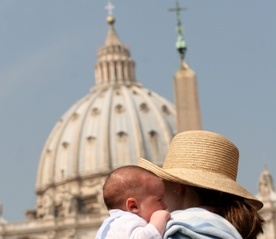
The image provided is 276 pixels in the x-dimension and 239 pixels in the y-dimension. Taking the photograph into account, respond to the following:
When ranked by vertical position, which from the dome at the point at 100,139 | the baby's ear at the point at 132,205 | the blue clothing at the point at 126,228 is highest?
the dome at the point at 100,139

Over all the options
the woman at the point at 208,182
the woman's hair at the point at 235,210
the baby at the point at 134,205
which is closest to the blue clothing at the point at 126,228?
the baby at the point at 134,205

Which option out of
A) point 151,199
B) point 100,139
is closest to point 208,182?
point 151,199

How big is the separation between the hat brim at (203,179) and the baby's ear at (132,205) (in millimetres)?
172

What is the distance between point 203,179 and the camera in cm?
368

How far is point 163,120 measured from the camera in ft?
279

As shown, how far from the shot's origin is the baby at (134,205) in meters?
3.43

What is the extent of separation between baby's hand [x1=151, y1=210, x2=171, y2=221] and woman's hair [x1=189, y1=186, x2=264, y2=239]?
0.81ft

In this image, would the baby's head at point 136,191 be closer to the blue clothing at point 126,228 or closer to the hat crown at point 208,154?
the blue clothing at point 126,228

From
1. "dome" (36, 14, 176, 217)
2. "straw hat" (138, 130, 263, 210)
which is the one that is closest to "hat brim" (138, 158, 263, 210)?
"straw hat" (138, 130, 263, 210)

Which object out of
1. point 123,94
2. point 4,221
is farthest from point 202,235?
point 123,94

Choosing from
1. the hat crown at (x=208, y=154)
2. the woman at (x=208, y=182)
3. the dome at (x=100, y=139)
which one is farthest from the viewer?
the dome at (x=100, y=139)

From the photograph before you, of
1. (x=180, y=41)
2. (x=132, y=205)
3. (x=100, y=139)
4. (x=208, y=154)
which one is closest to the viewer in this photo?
(x=132, y=205)

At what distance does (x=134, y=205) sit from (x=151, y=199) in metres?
0.06

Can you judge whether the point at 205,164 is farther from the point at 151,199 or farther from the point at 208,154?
the point at 151,199
